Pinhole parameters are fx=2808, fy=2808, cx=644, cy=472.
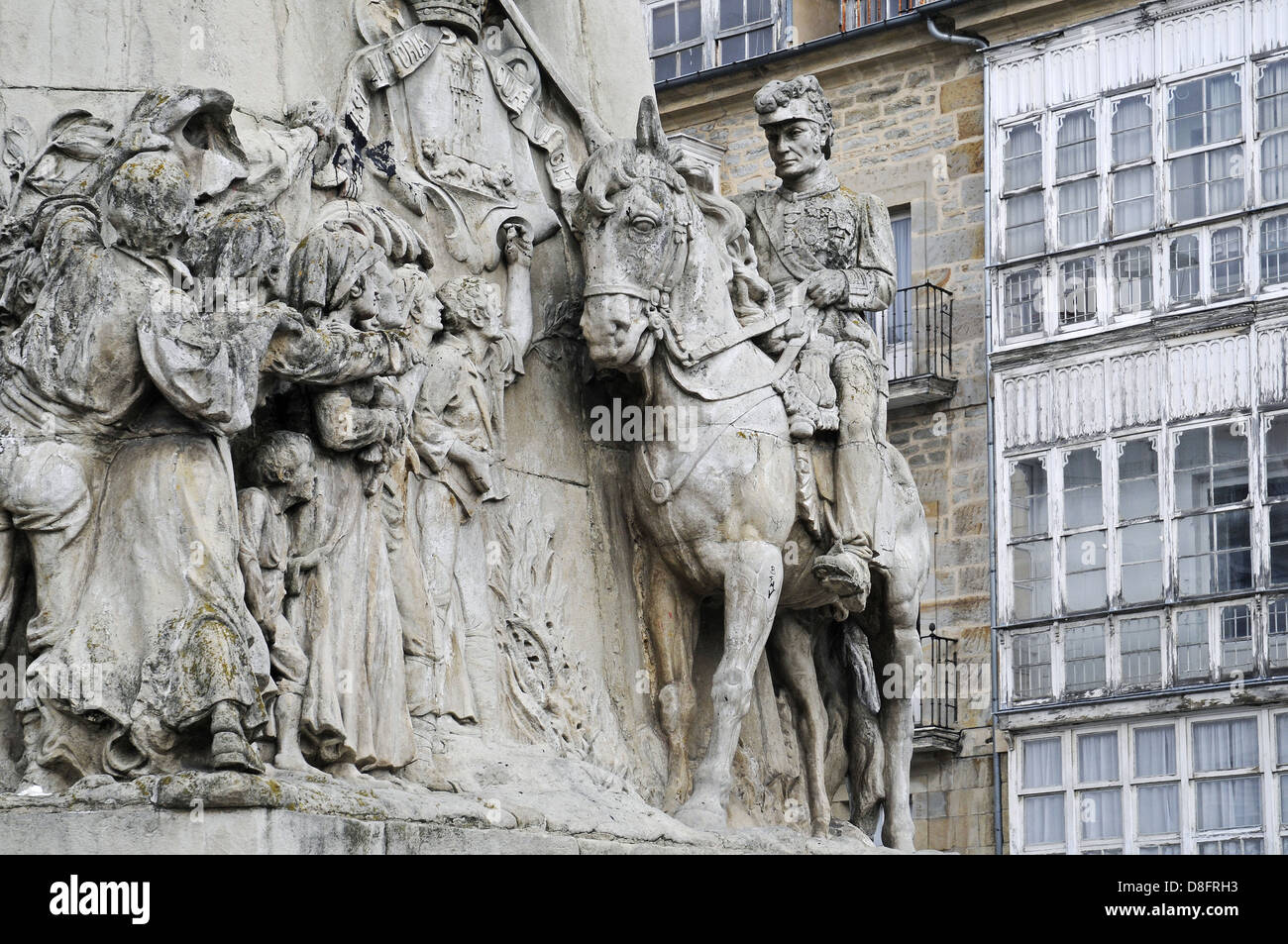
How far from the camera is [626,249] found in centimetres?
1192

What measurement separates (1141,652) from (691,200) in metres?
14.2

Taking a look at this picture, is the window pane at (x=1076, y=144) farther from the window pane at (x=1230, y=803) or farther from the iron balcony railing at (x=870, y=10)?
the window pane at (x=1230, y=803)

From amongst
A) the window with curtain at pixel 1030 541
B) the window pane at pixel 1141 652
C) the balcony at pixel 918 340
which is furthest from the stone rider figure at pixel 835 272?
the balcony at pixel 918 340

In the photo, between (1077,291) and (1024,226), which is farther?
A: (1024,226)

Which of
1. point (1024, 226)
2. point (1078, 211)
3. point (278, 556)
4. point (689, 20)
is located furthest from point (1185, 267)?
point (278, 556)

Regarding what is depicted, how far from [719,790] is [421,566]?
1682 millimetres

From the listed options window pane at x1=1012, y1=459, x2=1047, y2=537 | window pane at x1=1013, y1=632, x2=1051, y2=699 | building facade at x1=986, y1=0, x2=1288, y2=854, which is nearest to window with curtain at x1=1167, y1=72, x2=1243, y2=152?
building facade at x1=986, y1=0, x2=1288, y2=854

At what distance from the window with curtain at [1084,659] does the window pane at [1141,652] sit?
0.23m

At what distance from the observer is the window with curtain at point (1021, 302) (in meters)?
27.1

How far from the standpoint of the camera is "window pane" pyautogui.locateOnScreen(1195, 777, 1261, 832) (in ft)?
81.0

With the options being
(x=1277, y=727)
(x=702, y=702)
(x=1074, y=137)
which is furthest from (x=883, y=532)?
(x=1074, y=137)

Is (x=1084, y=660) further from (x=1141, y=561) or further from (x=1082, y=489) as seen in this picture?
(x=1082, y=489)

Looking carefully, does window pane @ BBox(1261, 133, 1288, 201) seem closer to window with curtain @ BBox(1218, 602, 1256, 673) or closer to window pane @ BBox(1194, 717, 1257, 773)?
window with curtain @ BBox(1218, 602, 1256, 673)
